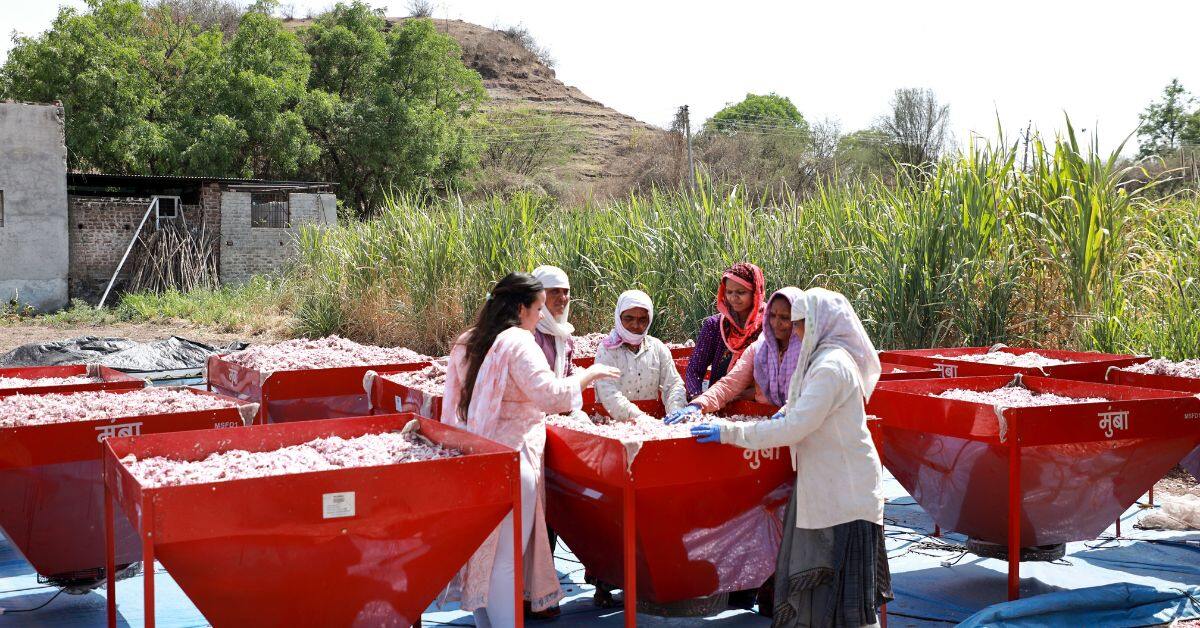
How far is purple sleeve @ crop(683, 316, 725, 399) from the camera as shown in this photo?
197 inches

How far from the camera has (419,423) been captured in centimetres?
389

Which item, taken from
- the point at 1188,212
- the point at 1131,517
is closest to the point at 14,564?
the point at 1131,517

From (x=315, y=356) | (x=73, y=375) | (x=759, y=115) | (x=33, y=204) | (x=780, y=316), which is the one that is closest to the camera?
(x=780, y=316)

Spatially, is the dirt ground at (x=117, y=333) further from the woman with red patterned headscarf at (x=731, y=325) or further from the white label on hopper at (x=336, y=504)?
the white label on hopper at (x=336, y=504)

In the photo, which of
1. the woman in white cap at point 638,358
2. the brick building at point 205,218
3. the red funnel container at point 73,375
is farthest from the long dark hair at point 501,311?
the brick building at point 205,218

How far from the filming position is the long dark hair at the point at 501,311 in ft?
12.6

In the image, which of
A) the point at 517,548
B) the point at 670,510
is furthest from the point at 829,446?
the point at 517,548

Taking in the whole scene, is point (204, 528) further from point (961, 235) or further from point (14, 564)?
point (961, 235)

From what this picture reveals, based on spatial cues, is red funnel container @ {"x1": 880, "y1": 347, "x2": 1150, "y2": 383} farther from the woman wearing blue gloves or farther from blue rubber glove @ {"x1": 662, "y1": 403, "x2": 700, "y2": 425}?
blue rubber glove @ {"x1": 662, "y1": 403, "x2": 700, "y2": 425}

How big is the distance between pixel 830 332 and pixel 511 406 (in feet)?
3.97

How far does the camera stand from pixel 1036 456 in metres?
3.94

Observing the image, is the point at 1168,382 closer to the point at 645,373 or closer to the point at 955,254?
the point at 955,254

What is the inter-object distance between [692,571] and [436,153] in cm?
2448

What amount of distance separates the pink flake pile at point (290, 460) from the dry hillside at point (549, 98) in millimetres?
41120
